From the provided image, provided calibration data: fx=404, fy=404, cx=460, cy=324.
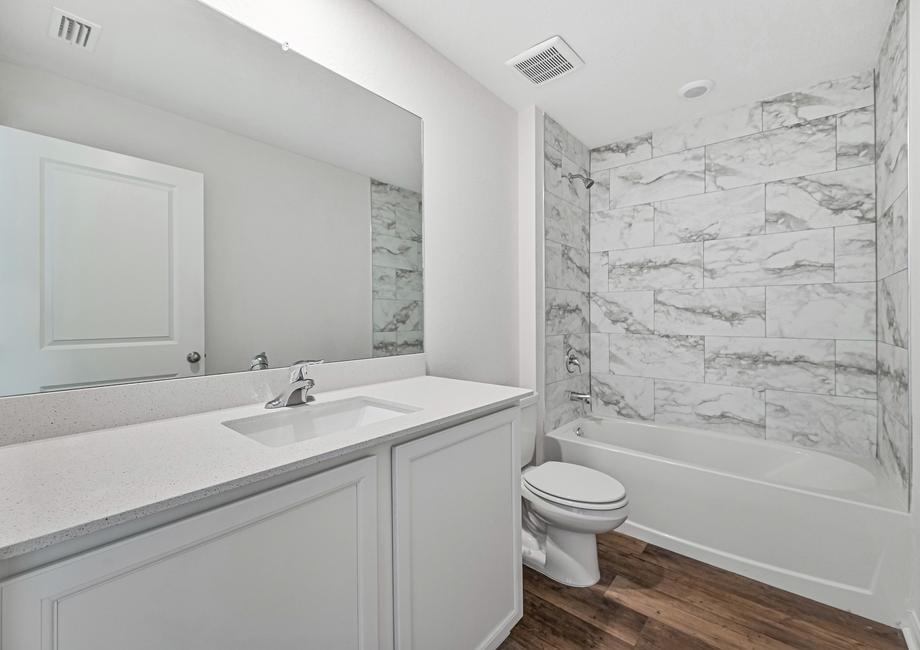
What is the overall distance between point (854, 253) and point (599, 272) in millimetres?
1374

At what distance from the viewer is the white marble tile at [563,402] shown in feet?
8.39

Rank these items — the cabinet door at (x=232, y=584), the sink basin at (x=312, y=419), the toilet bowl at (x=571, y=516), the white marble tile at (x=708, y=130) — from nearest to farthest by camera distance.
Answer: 1. the cabinet door at (x=232, y=584)
2. the sink basin at (x=312, y=419)
3. the toilet bowl at (x=571, y=516)
4. the white marble tile at (x=708, y=130)

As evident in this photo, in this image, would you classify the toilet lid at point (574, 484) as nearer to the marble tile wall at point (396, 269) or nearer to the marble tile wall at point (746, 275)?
the marble tile wall at point (396, 269)

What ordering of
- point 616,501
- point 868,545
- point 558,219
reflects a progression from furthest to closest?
point 558,219 → point 616,501 → point 868,545

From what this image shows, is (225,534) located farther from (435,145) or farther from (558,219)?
(558,219)

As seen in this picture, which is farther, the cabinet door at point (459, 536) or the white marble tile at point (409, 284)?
the white marble tile at point (409, 284)

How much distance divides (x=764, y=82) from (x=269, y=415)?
9.54ft

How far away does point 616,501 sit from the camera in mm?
1737

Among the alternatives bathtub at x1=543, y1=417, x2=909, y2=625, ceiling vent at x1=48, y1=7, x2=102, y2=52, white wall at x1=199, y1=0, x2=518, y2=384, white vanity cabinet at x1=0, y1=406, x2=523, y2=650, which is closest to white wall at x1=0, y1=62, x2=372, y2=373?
ceiling vent at x1=48, y1=7, x2=102, y2=52

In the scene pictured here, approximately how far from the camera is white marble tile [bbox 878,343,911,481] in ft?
5.22

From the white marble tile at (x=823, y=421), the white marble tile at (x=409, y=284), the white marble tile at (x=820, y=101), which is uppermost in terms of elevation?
the white marble tile at (x=820, y=101)

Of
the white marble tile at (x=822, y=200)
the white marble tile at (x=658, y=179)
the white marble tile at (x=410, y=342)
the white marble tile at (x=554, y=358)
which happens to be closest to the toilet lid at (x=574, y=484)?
the white marble tile at (x=554, y=358)

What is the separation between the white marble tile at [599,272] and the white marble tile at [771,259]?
0.64m

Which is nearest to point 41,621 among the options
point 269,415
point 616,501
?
point 269,415
